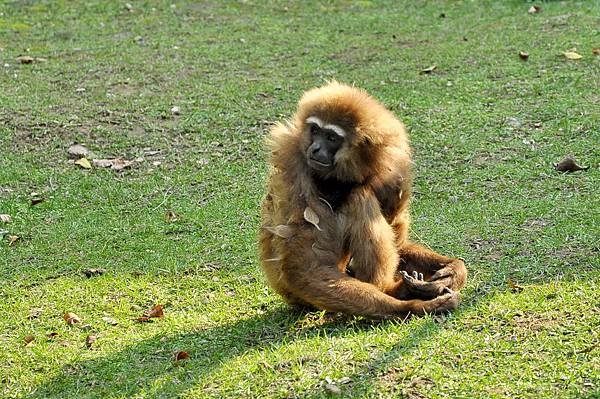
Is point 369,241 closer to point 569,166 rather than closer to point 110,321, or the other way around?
point 110,321

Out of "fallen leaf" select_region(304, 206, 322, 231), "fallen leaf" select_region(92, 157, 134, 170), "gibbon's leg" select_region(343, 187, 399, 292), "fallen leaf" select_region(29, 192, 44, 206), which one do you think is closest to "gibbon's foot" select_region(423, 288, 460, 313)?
"gibbon's leg" select_region(343, 187, 399, 292)

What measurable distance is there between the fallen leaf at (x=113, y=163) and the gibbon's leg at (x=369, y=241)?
4.18 m

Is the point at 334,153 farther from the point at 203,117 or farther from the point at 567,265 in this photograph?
the point at 203,117

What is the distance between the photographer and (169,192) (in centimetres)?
949

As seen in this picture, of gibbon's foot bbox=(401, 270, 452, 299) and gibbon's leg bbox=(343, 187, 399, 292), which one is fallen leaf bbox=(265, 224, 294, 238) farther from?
gibbon's foot bbox=(401, 270, 452, 299)

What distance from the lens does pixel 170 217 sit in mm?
8938

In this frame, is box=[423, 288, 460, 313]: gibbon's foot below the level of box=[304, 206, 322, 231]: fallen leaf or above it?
below

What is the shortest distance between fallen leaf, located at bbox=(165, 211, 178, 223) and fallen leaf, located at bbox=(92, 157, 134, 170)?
49.5 inches

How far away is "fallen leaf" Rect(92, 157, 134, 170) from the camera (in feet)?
32.9

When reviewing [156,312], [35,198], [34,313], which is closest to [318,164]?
[156,312]

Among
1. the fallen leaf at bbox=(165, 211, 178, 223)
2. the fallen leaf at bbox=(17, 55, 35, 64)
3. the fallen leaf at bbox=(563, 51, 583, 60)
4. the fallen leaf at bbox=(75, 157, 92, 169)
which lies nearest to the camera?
the fallen leaf at bbox=(165, 211, 178, 223)

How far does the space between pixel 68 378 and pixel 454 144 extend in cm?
543

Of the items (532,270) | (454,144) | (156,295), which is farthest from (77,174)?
(532,270)

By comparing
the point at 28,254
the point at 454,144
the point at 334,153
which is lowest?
the point at 28,254
